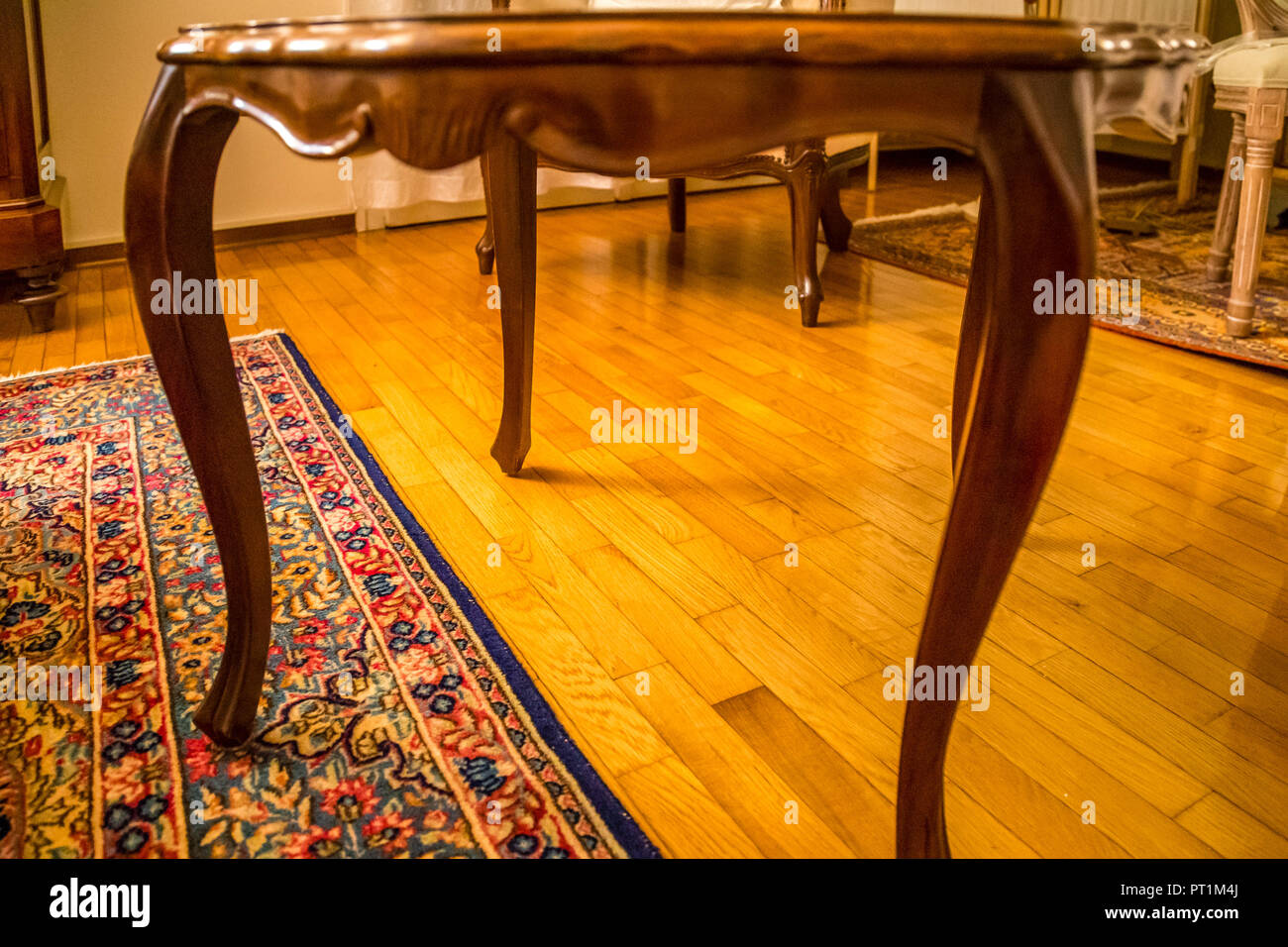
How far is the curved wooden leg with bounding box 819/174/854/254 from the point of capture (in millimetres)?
2613

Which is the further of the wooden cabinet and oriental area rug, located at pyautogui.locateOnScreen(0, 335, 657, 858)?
the wooden cabinet

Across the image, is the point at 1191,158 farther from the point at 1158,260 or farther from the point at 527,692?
the point at 527,692

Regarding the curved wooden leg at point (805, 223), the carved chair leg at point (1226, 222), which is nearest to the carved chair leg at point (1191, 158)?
the carved chair leg at point (1226, 222)

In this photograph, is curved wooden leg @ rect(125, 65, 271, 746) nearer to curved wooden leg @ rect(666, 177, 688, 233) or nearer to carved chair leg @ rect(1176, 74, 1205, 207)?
curved wooden leg @ rect(666, 177, 688, 233)

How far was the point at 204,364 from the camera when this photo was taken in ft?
2.47

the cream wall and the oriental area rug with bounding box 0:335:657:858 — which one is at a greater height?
the cream wall

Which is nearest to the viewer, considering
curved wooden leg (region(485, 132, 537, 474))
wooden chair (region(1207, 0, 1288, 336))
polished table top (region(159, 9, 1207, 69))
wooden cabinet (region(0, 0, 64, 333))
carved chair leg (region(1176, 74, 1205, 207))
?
polished table top (region(159, 9, 1207, 69))

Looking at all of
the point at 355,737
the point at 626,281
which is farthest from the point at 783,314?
the point at 355,737

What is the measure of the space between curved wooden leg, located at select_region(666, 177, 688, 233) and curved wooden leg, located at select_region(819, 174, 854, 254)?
469mm

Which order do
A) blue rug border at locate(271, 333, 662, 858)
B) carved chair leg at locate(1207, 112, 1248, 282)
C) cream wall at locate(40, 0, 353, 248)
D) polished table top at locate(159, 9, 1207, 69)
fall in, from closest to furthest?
polished table top at locate(159, 9, 1207, 69) → blue rug border at locate(271, 333, 662, 858) → carved chair leg at locate(1207, 112, 1248, 282) → cream wall at locate(40, 0, 353, 248)

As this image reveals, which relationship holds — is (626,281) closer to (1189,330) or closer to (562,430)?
(562,430)

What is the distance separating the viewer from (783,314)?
2217 millimetres

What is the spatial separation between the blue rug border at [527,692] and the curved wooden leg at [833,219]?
1.61m

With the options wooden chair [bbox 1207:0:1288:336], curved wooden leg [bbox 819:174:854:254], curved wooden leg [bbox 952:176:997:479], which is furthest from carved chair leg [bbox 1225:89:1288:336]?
curved wooden leg [bbox 952:176:997:479]
